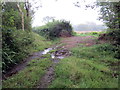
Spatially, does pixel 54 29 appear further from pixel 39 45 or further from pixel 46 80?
pixel 46 80

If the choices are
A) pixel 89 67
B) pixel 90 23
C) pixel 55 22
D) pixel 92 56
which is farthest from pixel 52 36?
pixel 90 23

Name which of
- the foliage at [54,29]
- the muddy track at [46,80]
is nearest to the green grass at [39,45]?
the foliage at [54,29]

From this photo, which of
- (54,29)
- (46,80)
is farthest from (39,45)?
(46,80)

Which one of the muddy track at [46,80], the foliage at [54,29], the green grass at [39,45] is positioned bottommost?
the muddy track at [46,80]

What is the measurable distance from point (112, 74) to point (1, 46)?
18.7 ft

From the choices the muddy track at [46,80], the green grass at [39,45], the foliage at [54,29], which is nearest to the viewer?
the muddy track at [46,80]

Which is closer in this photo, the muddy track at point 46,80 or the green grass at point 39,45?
the muddy track at point 46,80

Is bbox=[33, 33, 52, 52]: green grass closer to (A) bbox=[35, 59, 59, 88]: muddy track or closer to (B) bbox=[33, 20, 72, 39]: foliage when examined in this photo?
(B) bbox=[33, 20, 72, 39]: foliage

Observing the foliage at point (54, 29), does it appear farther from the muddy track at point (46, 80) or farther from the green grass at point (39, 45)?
the muddy track at point (46, 80)

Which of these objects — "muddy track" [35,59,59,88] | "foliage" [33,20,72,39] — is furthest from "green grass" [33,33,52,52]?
"muddy track" [35,59,59,88]

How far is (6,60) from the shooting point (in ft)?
19.7

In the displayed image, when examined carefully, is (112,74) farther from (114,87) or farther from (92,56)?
(92,56)

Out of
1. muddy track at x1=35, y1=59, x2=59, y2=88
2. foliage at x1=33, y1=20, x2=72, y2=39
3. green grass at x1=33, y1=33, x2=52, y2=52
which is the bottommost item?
muddy track at x1=35, y1=59, x2=59, y2=88

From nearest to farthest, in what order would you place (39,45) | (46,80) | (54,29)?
1. (46,80)
2. (39,45)
3. (54,29)
